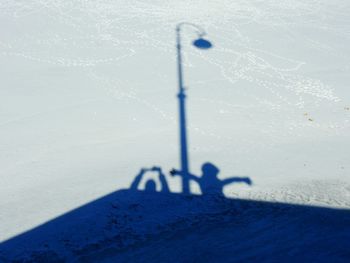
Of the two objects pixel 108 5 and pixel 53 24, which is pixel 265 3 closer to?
pixel 108 5

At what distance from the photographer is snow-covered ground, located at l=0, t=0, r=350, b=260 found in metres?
5.78

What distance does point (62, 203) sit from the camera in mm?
5316

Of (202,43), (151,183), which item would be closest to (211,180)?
(151,183)

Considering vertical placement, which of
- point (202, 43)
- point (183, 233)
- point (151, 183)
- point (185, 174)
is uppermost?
Answer: point (202, 43)

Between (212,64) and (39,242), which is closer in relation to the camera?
(39,242)

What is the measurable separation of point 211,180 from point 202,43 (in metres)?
4.68

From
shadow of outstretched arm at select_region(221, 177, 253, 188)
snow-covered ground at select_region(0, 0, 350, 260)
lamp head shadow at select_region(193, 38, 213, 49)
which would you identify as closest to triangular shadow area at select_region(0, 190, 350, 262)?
snow-covered ground at select_region(0, 0, 350, 260)

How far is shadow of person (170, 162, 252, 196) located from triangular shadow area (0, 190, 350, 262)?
157 mm

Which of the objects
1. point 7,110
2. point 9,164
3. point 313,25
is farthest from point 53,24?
point 313,25

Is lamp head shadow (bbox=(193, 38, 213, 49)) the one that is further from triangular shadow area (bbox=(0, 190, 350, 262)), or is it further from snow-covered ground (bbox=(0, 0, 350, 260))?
triangular shadow area (bbox=(0, 190, 350, 262))

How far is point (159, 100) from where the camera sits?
298 inches

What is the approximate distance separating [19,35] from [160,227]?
6.57 m

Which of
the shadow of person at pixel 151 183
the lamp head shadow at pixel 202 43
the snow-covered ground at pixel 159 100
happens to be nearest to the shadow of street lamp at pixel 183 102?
the lamp head shadow at pixel 202 43

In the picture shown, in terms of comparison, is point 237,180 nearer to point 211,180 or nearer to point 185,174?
point 211,180
